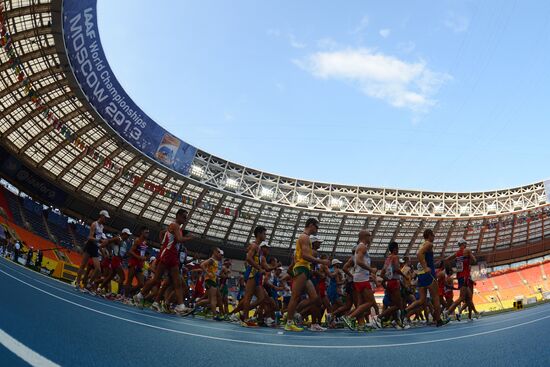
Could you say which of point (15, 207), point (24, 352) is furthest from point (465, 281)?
point (15, 207)

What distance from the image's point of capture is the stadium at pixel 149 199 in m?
18.3

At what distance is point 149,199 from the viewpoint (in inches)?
1473

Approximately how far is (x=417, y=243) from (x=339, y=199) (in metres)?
16.1

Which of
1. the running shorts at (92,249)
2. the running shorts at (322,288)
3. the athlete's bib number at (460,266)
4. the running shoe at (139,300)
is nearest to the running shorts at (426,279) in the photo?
the athlete's bib number at (460,266)

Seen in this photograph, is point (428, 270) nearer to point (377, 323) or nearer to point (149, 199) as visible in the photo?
point (377, 323)

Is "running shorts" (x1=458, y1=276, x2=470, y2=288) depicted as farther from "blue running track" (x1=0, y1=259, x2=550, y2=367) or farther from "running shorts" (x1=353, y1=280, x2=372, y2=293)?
"blue running track" (x1=0, y1=259, x2=550, y2=367)

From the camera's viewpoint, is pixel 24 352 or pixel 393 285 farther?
pixel 393 285

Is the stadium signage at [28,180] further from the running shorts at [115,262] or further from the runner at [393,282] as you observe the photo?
the runner at [393,282]

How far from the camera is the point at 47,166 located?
33.5m

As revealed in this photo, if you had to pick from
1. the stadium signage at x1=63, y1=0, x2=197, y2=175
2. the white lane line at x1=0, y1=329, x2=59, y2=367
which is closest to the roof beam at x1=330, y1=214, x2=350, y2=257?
the stadium signage at x1=63, y1=0, x2=197, y2=175

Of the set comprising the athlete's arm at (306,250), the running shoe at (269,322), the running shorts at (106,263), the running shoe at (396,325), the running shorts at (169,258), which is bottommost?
the running shoe at (269,322)

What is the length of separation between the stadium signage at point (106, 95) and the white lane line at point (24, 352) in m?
20.1

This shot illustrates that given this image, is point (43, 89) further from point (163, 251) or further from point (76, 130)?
point (163, 251)

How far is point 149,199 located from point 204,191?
21.6 feet
